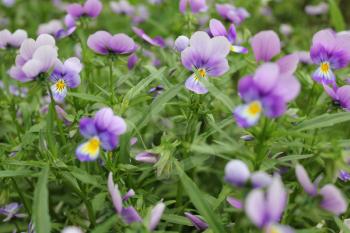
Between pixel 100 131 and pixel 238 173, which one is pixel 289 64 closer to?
pixel 238 173

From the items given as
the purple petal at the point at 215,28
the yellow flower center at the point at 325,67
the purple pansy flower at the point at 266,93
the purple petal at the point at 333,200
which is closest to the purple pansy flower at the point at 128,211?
the purple pansy flower at the point at 266,93

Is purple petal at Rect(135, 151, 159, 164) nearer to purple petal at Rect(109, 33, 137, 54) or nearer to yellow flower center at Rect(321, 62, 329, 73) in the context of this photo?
purple petal at Rect(109, 33, 137, 54)

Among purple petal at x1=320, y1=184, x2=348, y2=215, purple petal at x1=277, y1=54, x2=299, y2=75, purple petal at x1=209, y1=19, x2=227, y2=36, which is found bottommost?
purple petal at x1=320, y1=184, x2=348, y2=215

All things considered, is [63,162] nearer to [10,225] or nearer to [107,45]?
[107,45]

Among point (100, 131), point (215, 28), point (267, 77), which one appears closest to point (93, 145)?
point (100, 131)

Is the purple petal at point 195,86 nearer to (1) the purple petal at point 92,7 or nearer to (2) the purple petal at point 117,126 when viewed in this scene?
(2) the purple petal at point 117,126

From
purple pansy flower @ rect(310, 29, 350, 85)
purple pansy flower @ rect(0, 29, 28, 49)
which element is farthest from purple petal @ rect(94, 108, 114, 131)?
purple pansy flower @ rect(0, 29, 28, 49)
